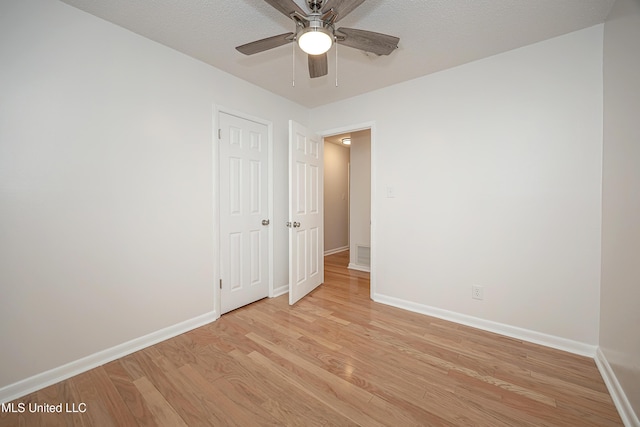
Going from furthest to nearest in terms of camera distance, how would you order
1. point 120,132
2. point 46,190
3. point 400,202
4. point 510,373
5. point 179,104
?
point 400,202 < point 179,104 < point 120,132 < point 510,373 < point 46,190

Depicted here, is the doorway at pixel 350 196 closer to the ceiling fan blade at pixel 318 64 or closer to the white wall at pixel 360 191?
the white wall at pixel 360 191

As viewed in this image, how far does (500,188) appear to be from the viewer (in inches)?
87.1

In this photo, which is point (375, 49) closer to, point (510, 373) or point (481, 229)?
point (481, 229)

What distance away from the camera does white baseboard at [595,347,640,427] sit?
1279 mm

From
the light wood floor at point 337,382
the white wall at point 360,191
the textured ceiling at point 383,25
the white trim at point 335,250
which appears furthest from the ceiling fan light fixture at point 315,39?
the white trim at point 335,250

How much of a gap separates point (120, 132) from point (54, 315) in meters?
1.32

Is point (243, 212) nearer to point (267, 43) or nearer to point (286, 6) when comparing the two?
point (267, 43)

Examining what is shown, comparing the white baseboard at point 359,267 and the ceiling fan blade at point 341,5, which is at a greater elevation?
the ceiling fan blade at point 341,5

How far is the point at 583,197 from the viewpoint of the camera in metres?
1.90

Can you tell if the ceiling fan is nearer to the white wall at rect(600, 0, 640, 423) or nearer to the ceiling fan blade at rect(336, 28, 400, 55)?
the ceiling fan blade at rect(336, 28, 400, 55)

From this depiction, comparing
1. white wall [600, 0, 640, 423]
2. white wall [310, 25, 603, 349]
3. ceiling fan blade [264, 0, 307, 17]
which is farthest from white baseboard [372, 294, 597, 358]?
ceiling fan blade [264, 0, 307, 17]

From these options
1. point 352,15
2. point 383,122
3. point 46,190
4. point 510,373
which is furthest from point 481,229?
point 46,190

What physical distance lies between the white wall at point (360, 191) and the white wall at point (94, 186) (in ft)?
8.60

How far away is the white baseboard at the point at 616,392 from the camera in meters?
1.28
